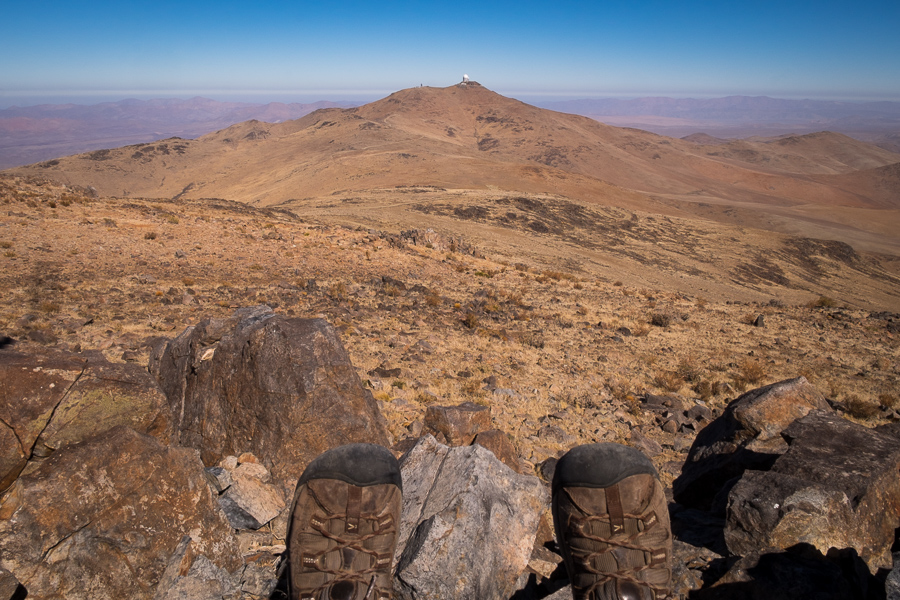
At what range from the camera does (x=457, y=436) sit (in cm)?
572

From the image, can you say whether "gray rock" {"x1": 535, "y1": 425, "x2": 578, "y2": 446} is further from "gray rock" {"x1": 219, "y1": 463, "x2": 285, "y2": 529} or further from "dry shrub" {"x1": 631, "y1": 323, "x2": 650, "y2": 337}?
"dry shrub" {"x1": 631, "y1": 323, "x2": 650, "y2": 337}

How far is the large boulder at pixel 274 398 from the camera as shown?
14.0 feet

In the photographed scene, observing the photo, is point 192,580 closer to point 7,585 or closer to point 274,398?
point 7,585

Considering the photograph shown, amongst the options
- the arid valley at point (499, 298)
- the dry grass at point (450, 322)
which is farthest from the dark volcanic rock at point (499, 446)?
the dry grass at point (450, 322)

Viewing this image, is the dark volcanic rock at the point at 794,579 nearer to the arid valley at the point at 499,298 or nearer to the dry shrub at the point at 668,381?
the arid valley at the point at 499,298

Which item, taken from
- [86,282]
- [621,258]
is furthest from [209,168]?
[86,282]

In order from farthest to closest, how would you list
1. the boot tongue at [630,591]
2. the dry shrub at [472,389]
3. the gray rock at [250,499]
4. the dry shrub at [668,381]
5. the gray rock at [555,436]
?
1. the dry shrub at [668,381]
2. the dry shrub at [472,389]
3. the gray rock at [555,436]
4. the gray rock at [250,499]
5. the boot tongue at [630,591]

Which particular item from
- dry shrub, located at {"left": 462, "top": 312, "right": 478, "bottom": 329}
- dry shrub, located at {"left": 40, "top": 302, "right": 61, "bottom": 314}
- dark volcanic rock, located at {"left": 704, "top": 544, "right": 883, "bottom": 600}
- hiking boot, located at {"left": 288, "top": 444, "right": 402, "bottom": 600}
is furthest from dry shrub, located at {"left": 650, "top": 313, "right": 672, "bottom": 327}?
dry shrub, located at {"left": 40, "top": 302, "right": 61, "bottom": 314}

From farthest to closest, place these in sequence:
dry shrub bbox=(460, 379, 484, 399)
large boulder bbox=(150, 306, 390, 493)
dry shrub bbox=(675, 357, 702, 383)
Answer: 1. dry shrub bbox=(675, 357, 702, 383)
2. dry shrub bbox=(460, 379, 484, 399)
3. large boulder bbox=(150, 306, 390, 493)

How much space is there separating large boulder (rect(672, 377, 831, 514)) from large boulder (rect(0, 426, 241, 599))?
4.28 meters

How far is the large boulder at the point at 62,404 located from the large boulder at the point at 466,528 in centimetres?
207

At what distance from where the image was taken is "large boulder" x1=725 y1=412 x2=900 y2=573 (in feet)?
10.5

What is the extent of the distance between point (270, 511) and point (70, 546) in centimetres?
123

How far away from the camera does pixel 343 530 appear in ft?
9.16
